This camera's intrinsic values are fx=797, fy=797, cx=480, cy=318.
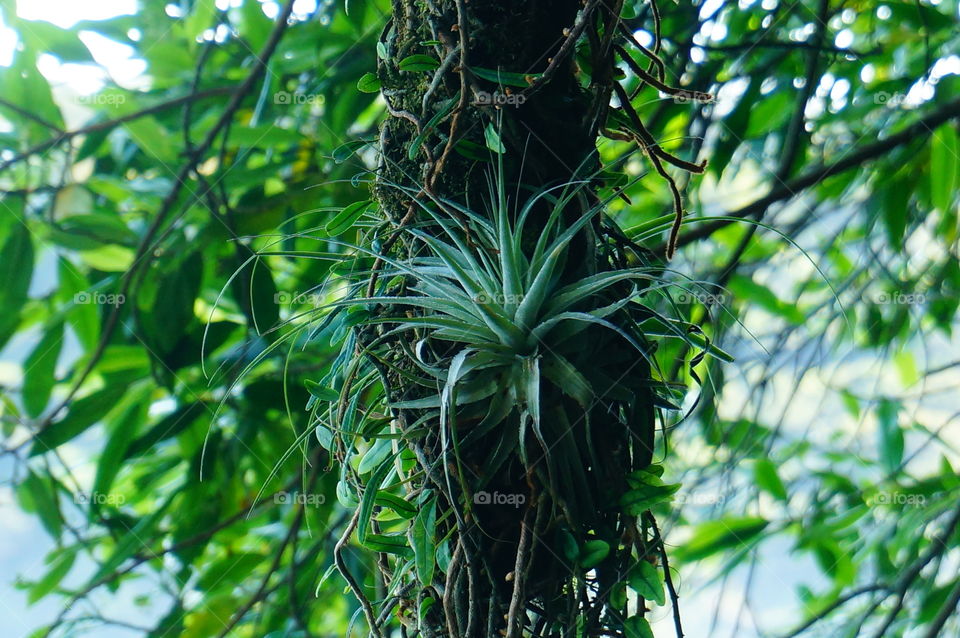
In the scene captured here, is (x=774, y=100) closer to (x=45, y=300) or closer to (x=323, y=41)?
(x=323, y=41)

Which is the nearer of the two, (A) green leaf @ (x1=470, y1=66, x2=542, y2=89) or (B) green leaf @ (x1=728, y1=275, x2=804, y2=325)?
(A) green leaf @ (x1=470, y1=66, x2=542, y2=89)

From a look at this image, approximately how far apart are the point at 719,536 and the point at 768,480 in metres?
0.13

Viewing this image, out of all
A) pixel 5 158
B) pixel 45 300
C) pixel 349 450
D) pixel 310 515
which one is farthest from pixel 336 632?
pixel 349 450

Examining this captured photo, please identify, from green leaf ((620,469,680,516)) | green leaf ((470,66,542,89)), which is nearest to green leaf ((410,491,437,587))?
green leaf ((620,469,680,516))

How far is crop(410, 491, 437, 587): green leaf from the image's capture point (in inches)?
16.2

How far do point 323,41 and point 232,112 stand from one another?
0.21 metres

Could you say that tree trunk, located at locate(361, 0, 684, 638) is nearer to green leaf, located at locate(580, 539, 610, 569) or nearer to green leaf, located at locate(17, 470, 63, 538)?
green leaf, located at locate(580, 539, 610, 569)

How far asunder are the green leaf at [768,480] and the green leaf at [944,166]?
45 cm

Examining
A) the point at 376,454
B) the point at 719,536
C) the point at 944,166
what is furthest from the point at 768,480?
the point at 376,454

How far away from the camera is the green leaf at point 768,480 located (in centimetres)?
123

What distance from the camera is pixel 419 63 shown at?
0.46 metres

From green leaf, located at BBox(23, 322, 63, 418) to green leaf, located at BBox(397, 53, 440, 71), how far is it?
769mm

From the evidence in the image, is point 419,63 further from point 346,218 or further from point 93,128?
point 93,128

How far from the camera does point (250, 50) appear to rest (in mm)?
1107
